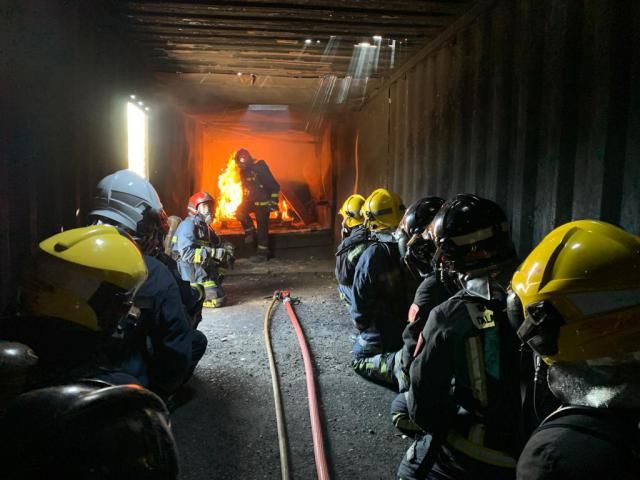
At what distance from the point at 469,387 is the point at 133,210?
2.90 m

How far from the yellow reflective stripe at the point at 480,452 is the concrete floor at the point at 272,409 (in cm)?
110

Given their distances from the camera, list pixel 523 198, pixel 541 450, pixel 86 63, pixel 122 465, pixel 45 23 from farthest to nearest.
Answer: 1. pixel 86 63
2. pixel 523 198
3. pixel 45 23
4. pixel 541 450
5. pixel 122 465

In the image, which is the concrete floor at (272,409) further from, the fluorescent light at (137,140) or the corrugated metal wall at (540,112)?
the fluorescent light at (137,140)

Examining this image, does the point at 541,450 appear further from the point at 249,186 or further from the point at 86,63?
the point at 249,186

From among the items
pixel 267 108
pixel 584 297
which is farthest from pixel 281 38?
pixel 267 108

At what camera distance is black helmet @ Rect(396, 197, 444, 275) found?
3.55 meters

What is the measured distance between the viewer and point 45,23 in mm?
3533

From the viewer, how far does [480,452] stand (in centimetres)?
214

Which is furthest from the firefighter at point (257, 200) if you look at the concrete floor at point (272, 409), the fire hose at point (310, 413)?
the fire hose at point (310, 413)

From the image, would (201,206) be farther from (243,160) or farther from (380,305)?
(243,160)

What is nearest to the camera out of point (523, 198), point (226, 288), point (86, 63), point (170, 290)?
point (170, 290)

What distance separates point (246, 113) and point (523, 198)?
1157 cm

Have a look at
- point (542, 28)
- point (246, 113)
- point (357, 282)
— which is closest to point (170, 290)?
point (357, 282)

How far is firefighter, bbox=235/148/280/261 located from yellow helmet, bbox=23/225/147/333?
10.3 meters
